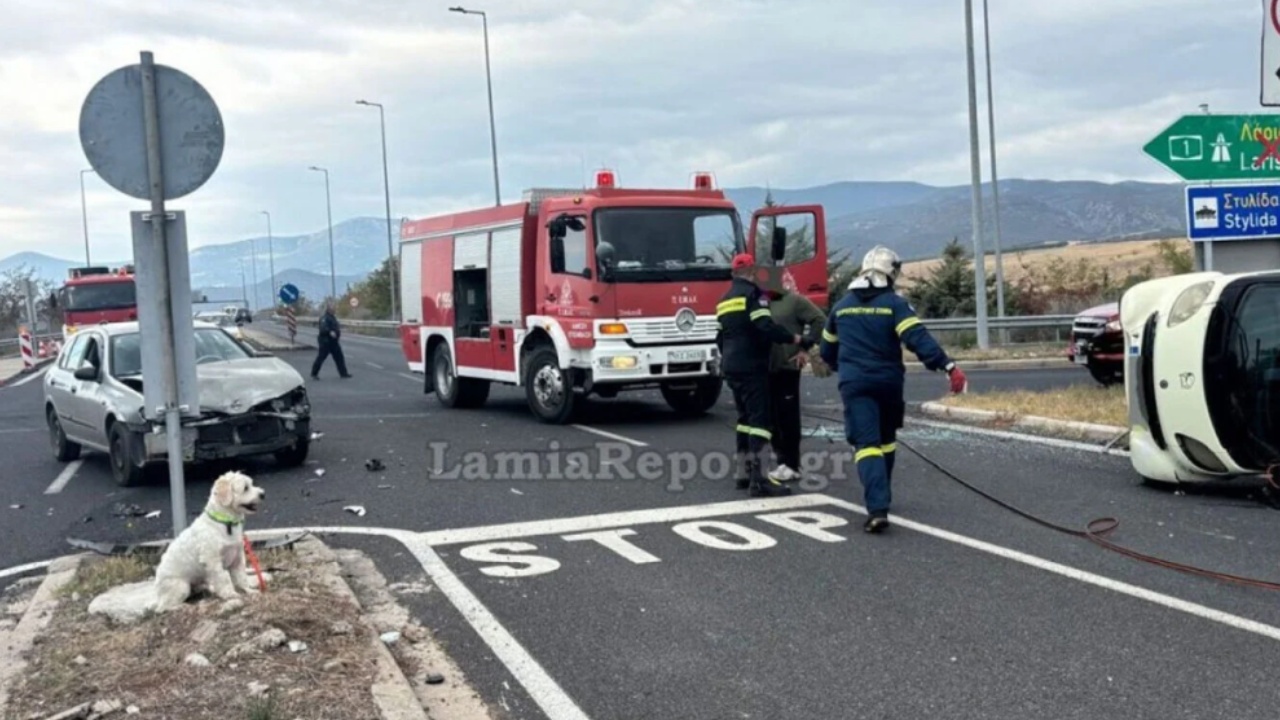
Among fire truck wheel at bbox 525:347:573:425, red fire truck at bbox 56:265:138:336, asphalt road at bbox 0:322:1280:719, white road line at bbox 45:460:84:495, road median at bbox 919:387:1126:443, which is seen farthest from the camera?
red fire truck at bbox 56:265:138:336

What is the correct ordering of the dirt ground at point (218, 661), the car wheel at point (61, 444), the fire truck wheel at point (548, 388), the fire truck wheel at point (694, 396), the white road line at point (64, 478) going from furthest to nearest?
the fire truck wheel at point (694, 396), the fire truck wheel at point (548, 388), the car wheel at point (61, 444), the white road line at point (64, 478), the dirt ground at point (218, 661)

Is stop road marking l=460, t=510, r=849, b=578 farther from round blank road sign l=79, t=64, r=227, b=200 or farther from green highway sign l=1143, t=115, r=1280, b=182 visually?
green highway sign l=1143, t=115, r=1280, b=182

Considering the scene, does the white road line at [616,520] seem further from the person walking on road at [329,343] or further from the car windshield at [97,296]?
the car windshield at [97,296]

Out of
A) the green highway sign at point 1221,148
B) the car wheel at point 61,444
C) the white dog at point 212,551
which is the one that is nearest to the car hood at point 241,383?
the car wheel at point 61,444

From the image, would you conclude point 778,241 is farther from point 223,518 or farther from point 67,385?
point 223,518

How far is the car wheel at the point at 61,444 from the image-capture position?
12.6 m

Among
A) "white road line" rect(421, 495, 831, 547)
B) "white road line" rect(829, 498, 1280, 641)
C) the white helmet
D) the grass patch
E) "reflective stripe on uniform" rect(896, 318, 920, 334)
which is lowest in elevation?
"white road line" rect(829, 498, 1280, 641)

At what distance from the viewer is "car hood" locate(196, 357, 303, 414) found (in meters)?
10.5

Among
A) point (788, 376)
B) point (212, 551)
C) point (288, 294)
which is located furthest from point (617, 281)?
point (288, 294)

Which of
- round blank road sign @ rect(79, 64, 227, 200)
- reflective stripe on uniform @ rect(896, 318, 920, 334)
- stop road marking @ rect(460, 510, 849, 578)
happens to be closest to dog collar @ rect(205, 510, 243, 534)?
stop road marking @ rect(460, 510, 849, 578)

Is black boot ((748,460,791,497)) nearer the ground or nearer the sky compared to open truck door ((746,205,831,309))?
nearer the ground

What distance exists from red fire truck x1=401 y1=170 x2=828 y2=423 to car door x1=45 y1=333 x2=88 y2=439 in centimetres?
485

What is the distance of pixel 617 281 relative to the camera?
43.1 ft

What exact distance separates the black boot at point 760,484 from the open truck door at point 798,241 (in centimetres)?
444
